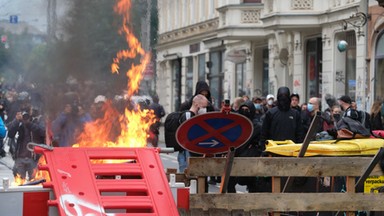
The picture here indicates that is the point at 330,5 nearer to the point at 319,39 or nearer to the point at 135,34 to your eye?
the point at 319,39

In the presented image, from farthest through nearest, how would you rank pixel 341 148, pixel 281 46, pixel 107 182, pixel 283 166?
1. pixel 281 46
2. pixel 341 148
3. pixel 283 166
4. pixel 107 182

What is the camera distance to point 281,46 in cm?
3825

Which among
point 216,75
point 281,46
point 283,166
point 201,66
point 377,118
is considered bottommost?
point 283,166

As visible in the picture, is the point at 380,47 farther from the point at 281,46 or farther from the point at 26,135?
the point at 26,135

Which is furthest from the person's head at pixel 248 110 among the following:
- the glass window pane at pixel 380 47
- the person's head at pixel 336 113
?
the glass window pane at pixel 380 47

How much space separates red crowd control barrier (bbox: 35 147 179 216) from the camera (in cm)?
718

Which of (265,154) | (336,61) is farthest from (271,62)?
(265,154)

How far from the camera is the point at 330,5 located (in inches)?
1368

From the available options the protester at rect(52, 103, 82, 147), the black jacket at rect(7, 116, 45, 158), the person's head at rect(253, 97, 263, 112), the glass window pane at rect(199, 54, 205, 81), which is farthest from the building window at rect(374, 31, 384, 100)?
the glass window pane at rect(199, 54, 205, 81)

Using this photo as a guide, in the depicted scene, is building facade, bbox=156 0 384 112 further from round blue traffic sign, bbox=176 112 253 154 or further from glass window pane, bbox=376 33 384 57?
round blue traffic sign, bbox=176 112 253 154

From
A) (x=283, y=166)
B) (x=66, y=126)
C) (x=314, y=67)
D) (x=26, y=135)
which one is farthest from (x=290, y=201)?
(x=314, y=67)

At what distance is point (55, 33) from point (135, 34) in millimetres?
769

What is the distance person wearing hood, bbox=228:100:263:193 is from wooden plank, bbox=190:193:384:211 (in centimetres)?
305

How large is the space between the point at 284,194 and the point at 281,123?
17.6 ft
